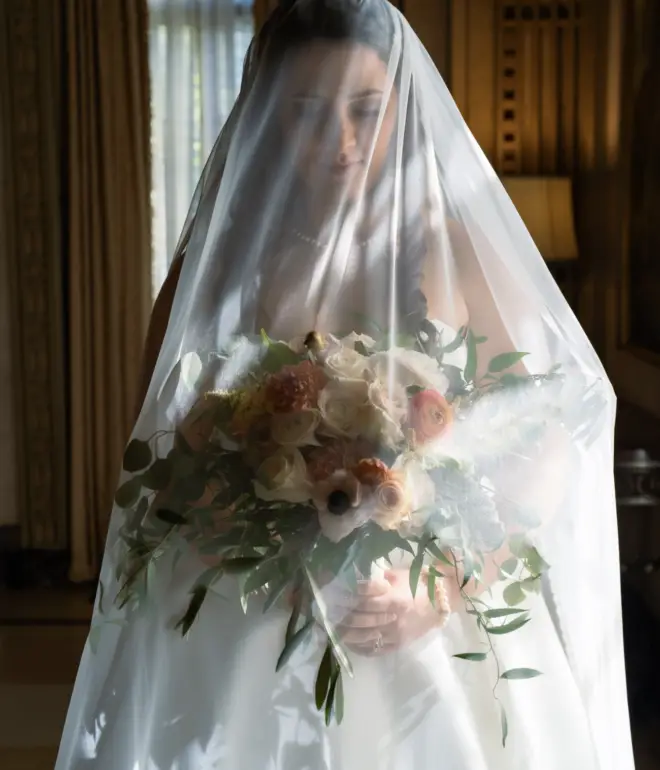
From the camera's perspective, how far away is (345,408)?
29.0 inches

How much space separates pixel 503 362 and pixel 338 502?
0.23m

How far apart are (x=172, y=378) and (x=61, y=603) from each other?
6.84 ft

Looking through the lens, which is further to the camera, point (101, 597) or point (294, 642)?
point (101, 597)

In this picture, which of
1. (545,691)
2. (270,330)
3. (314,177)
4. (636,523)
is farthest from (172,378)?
(636,523)

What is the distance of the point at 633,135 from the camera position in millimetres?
2127

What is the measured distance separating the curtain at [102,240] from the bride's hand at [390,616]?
1.91 metres

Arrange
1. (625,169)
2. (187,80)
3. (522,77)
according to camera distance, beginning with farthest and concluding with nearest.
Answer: (187,80), (522,77), (625,169)

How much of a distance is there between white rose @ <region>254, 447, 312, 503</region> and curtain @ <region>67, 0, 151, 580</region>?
75.8 inches

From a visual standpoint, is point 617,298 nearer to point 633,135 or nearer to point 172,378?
point 633,135

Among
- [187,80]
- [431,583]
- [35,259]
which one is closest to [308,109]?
[431,583]

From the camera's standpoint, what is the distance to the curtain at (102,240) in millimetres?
2559

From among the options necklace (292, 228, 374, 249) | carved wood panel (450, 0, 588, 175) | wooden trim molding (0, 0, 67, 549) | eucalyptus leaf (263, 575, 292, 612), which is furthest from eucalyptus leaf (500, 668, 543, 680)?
wooden trim molding (0, 0, 67, 549)

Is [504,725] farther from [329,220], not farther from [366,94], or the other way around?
[366,94]

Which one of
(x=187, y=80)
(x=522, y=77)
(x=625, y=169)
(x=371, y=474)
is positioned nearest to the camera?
(x=371, y=474)
